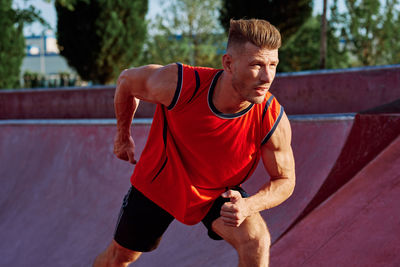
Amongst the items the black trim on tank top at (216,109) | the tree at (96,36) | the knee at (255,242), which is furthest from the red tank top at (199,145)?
the tree at (96,36)

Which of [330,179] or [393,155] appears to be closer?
[393,155]

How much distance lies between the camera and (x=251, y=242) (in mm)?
2676

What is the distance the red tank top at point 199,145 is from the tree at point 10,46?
1876 centimetres

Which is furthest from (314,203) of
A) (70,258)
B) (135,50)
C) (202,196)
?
(135,50)

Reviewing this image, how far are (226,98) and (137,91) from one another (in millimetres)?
742

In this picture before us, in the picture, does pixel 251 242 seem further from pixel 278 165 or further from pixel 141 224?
pixel 141 224

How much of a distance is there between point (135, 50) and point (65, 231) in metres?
18.3

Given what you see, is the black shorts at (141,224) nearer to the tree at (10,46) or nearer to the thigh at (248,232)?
the thigh at (248,232)

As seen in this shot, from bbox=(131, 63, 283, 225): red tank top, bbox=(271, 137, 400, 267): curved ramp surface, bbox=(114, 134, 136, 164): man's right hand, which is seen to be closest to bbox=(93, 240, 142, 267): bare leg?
bbox=(131, 63, 283, 225): red tank top

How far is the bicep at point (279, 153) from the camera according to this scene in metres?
2.72

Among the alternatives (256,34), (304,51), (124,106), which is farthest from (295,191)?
(304,51)

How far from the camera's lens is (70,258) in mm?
4895

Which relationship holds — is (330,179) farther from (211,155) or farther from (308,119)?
(211,155)

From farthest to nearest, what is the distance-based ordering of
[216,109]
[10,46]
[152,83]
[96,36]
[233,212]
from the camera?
[96,36]
[10,46]
[152,83]
[216,109]
[233,212]
